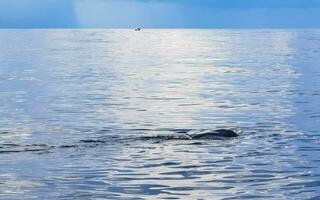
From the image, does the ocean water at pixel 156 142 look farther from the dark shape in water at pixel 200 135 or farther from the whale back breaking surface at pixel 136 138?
the dark shape in water at pixel 200 135

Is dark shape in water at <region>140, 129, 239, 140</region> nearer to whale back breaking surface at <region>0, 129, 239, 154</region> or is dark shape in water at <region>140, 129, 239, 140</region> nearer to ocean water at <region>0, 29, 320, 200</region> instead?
whale back breaking surface at <region>0, 129, 239, 154</region>

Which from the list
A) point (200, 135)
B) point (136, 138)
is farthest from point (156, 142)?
point (200, 135)

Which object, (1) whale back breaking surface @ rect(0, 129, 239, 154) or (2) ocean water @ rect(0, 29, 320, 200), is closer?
(2) ocean water @ rect(0, 29, 320, 200)

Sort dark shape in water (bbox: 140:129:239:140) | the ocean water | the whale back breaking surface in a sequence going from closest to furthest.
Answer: the ocean water
the whale back breaking surface
dark shape in water (bbox: 140:129:239:140)

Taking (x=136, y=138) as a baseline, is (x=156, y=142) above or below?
below

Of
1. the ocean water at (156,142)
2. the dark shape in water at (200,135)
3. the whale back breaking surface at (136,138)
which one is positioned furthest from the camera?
the dark shape in water at (200,135)

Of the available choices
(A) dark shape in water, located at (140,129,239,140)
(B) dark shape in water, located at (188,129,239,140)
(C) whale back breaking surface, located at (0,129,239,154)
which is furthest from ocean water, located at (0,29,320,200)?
(B) dark shape in water, located at (188,129,239,140)

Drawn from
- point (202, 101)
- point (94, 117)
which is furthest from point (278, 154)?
point (202, 101)

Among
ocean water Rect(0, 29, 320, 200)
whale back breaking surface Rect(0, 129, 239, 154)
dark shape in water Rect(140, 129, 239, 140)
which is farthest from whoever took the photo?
dark shape in water Rect(140, 129, 239, 140)

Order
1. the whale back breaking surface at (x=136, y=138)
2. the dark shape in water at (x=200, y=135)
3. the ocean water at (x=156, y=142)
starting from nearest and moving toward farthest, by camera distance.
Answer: the ocean water at (x=156, y=142) < the whale back breaking surface at (x=136, y=138) < the dark shape in water at (x=200, y=135)

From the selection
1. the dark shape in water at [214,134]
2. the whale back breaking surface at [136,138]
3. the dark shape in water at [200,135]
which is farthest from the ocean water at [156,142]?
the dark shape in water at [214,134]

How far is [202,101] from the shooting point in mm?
43750

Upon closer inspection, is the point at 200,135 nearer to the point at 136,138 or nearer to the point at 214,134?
the point at 214,134

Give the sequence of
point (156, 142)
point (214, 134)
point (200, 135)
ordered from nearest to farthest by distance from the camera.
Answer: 1. point (156, 142)
2. point (200, 135)
3. point (214, 134)
